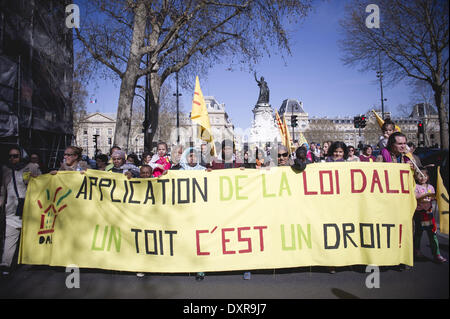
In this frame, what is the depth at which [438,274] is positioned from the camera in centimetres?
353

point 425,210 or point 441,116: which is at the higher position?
point 441,116

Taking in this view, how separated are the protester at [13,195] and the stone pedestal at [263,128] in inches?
822

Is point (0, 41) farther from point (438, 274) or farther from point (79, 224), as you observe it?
point (438, 274)

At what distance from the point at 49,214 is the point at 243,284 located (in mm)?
2850

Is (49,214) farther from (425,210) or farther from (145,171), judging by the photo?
(425,210)

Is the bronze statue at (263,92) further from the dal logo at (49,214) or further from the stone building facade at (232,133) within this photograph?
the stone building facade at (232,133)

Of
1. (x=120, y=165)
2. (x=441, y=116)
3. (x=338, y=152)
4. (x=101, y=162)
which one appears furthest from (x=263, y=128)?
(x=120, y=165)

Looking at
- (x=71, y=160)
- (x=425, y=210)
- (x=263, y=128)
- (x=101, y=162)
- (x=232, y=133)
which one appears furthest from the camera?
(x=232, y=133)

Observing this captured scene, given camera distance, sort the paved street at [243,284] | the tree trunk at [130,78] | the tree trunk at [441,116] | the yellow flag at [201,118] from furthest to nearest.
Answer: the tree trunk at [441,116] → the tree trunk at [130,78] → the yellow flag at [201,118] → the paved street at [243,284]

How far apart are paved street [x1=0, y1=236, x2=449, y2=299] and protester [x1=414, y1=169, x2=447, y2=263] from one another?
0.74 ft

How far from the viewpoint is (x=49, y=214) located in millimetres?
3920

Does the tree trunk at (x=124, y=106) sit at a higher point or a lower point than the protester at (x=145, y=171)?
higher

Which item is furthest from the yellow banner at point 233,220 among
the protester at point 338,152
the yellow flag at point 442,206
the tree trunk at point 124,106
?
the tree trunk at point 124,106

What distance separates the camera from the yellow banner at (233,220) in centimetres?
353
